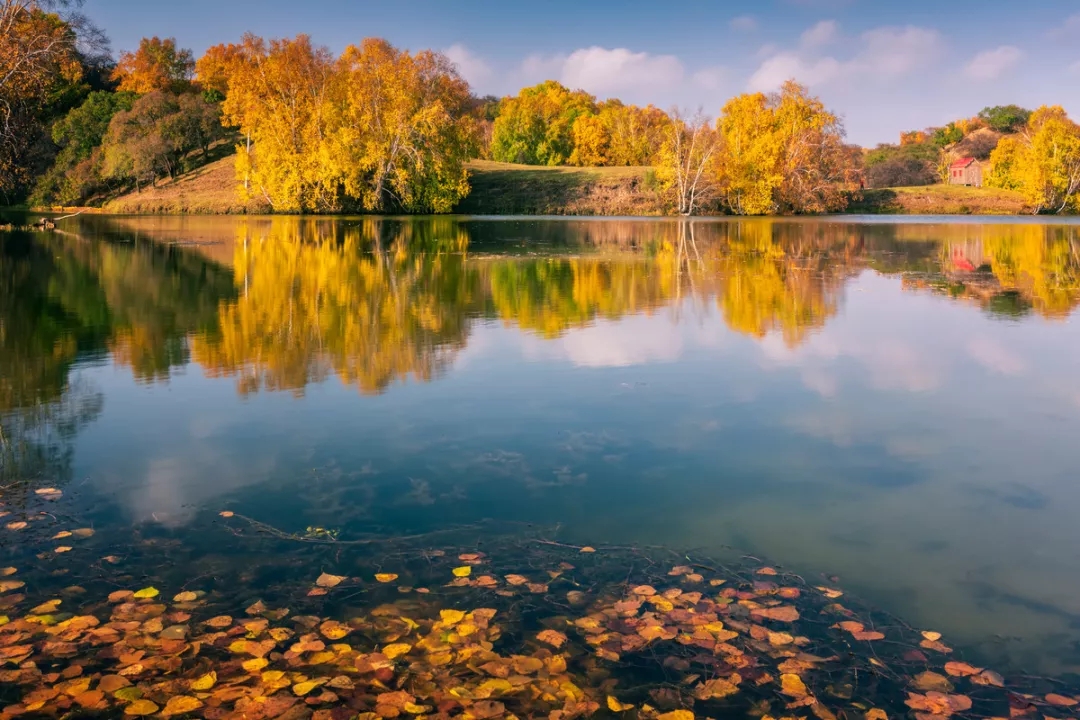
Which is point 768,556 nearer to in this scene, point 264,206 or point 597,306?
point 597,306

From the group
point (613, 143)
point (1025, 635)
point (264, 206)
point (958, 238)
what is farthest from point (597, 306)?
→ point (613, 143)

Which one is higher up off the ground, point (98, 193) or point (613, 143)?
point (613, 143)

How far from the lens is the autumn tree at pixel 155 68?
278 ft

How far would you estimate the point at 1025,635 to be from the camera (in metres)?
4.36

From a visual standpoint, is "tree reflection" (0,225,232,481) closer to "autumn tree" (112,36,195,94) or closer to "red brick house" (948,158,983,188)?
"autumn tree" (112,36,195,94)

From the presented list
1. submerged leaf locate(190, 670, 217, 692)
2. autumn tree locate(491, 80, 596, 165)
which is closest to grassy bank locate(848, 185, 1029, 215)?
autumn tree locate(491, 80, 596, 165)

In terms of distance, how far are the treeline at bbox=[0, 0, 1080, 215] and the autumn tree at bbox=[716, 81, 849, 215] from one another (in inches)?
4.2

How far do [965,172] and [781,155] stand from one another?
53.2 metres

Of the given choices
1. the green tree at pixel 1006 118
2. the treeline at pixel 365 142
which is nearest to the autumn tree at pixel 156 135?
the treeline at pixel 365 142

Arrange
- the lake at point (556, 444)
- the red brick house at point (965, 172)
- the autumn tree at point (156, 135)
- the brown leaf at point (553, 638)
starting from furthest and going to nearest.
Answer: the red brick house at point (965, 172), the autumn tree at point (156, 135), the lake at point (556, 444), the brown leaf at point (553, 638)

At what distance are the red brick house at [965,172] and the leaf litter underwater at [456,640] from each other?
355ft

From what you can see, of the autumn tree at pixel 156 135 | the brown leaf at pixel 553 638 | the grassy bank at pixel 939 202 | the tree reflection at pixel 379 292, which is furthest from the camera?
the grassy bank at pixel 939 202

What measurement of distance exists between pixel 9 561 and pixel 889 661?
471 centimetres

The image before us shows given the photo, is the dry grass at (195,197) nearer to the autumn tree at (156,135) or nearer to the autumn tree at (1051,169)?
the autumn tree at (156,135)
